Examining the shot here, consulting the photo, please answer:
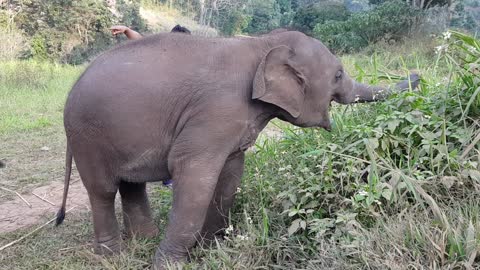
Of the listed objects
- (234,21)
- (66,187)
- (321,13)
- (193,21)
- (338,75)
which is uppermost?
(338,75)

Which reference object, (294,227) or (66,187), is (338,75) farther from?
(66,187)

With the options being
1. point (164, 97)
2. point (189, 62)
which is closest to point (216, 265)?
point (164, 97)

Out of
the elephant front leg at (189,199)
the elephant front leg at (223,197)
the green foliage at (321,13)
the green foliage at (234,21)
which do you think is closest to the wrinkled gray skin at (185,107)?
the elephant front leg at (189,199)

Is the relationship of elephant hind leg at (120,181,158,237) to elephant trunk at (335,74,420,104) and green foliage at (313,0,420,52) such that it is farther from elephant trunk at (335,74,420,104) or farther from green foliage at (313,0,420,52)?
green foliage at (313,0,420,52)

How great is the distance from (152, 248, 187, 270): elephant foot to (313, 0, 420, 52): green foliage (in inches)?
423

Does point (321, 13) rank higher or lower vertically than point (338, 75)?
lower

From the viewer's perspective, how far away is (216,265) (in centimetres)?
264

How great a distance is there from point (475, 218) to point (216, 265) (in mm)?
1257

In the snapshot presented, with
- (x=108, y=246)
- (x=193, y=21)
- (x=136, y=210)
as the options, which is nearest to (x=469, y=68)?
(x=136, y=210)

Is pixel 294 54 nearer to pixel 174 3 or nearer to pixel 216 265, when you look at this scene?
pixel 216 265

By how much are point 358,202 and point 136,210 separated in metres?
1.44

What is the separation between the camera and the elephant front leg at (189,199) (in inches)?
105

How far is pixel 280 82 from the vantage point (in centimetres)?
278

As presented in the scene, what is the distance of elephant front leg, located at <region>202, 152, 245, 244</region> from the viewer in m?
3.08
